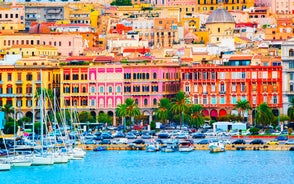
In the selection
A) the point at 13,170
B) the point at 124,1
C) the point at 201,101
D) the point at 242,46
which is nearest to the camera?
the point at 13,170

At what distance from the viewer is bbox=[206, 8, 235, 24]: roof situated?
534 ft

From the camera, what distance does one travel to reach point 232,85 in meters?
136

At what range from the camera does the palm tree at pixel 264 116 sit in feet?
427

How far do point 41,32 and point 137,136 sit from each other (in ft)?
111

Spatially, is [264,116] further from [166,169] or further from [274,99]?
[166,169]

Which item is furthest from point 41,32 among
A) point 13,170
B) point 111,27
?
point 13,170

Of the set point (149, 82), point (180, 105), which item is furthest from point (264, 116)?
point (149, 82)

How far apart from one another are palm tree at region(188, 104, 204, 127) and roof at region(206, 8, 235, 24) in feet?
99.4

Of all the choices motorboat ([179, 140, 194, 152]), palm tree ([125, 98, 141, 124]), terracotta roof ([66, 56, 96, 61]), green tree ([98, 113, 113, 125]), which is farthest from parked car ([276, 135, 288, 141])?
terracotta roof ([66, 56, 96, 61])

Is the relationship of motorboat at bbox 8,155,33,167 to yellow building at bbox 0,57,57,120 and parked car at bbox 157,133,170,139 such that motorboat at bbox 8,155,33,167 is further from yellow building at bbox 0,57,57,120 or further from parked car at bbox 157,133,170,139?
yellow building at bbox 0,57,57,120

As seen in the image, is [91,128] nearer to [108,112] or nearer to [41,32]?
[108,112]

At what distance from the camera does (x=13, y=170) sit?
342 feet

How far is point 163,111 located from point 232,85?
6047 mm

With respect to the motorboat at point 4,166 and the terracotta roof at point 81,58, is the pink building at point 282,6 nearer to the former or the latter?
the terracotta roof at point 81,58
